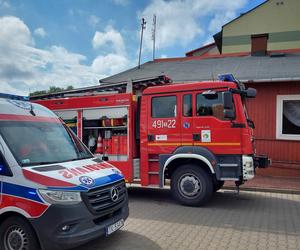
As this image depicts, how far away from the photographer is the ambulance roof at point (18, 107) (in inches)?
211

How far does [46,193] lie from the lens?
4.46m

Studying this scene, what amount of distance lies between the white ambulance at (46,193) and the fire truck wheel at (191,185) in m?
2.87

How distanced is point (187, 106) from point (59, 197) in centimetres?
454

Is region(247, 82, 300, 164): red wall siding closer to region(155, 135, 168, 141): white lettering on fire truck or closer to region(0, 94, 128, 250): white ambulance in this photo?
region(155, 135, 168, 141): white lettering on fire truck

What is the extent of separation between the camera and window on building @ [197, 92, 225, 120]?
313 inches

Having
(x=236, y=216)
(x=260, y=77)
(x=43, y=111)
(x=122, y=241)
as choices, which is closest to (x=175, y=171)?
(x=236, y=216)

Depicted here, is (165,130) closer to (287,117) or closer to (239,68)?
(287,117)

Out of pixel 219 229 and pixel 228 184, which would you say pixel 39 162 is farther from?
pixel 228 184

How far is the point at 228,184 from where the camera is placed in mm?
10828

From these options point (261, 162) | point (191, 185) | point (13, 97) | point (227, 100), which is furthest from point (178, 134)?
point (13, 97)

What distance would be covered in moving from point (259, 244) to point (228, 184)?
5.27 metres

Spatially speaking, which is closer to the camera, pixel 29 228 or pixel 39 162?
pixel 29 228

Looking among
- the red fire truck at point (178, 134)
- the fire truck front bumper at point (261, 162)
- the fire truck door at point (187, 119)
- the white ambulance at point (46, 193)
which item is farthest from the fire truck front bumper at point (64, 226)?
the fire truck front bumper at point (261, 162)

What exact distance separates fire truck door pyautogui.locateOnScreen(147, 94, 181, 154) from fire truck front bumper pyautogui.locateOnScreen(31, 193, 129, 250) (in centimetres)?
404
